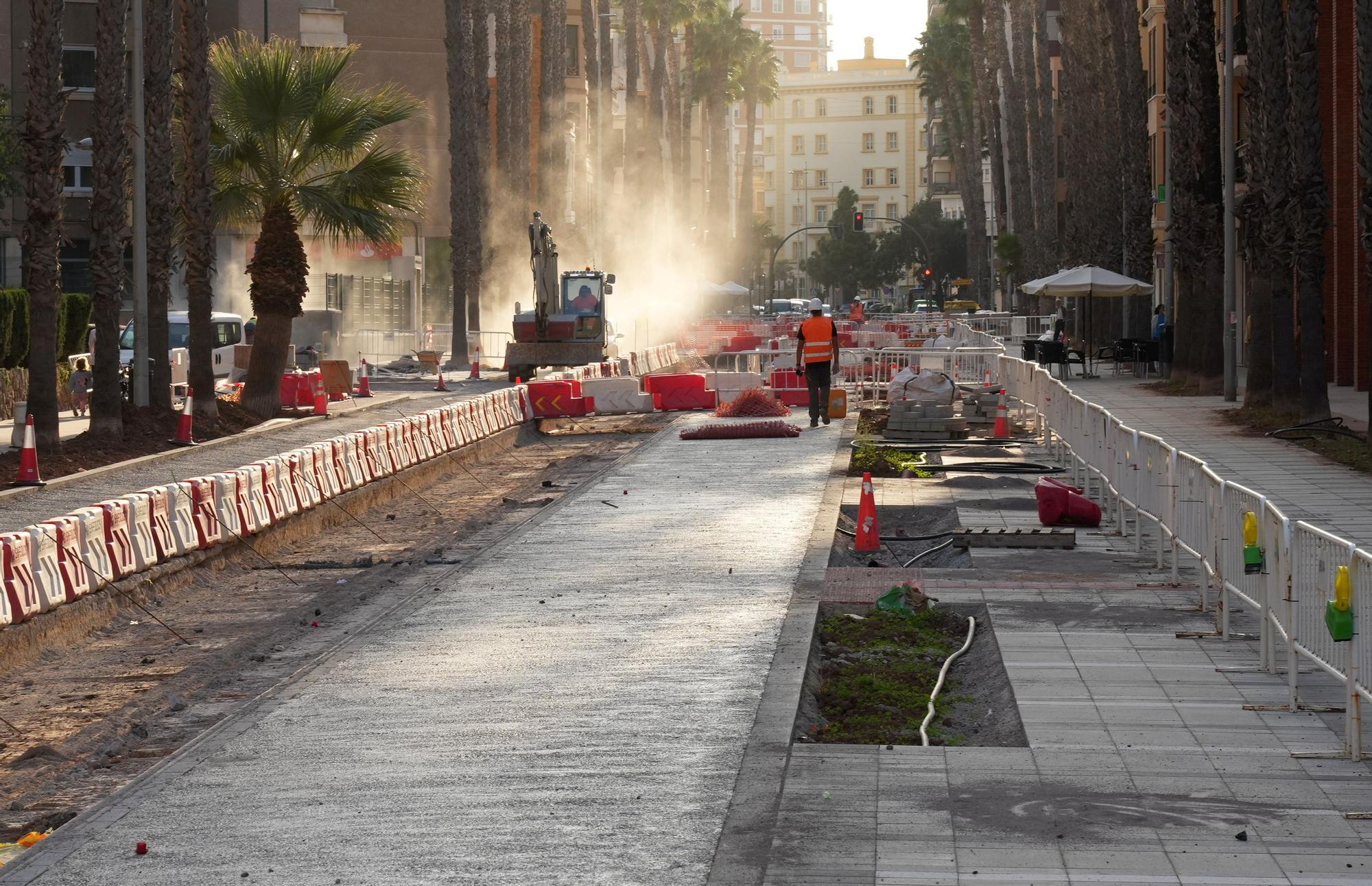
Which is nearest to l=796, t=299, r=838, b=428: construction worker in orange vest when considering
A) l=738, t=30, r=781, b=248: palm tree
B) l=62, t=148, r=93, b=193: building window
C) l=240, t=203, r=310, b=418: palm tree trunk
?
l=240, t=203, r=310, b=418: palm tree trunk

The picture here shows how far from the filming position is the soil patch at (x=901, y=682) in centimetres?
948

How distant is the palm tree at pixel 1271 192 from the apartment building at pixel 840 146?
511ft

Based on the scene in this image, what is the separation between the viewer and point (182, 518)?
51.8 ft

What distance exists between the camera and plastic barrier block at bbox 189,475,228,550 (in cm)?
1617

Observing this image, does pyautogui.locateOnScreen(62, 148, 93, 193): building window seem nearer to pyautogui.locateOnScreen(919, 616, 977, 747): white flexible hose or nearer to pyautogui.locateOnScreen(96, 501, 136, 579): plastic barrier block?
pyautogui.locateOnScreen(96, 501, 136, 579): plastic barrier block

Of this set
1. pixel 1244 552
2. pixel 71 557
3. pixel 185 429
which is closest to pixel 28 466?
pixel 185 429

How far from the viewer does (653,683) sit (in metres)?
10.4

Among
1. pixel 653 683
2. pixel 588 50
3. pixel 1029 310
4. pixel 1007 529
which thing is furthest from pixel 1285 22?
pixel 588 50

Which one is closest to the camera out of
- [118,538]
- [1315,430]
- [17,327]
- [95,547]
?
[95,547]

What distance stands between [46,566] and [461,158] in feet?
134

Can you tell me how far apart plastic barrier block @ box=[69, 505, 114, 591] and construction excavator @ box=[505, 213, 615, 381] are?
29.9 m

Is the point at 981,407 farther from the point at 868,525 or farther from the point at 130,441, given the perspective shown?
the point at 868,525

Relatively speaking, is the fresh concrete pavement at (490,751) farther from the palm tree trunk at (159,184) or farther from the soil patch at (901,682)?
the palm tree trunk at (159,184)

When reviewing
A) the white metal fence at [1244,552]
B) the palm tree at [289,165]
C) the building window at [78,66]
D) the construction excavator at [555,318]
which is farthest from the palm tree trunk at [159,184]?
the building window at [78,66]
